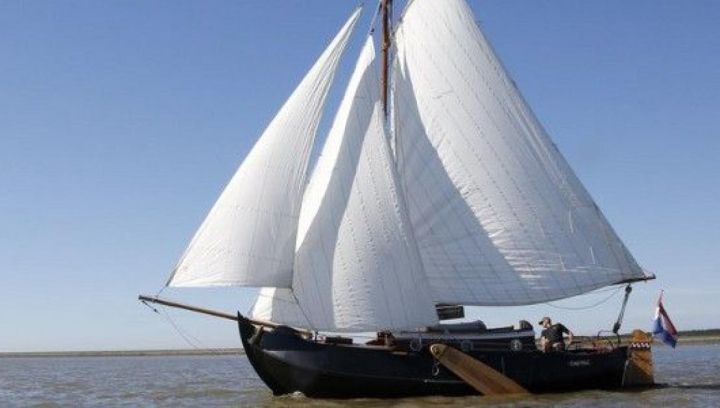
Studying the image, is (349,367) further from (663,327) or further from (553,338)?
(663,327)

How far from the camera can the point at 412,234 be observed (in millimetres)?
28406

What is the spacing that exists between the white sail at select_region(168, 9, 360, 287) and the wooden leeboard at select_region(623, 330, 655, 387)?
13.4m

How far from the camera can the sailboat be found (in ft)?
87.9

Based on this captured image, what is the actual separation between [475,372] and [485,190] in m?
6.90

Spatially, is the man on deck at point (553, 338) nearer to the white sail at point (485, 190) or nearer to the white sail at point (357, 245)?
the white sail at point (485, 190)

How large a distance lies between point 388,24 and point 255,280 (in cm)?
1248

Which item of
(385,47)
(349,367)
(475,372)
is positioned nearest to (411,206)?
(385,47)

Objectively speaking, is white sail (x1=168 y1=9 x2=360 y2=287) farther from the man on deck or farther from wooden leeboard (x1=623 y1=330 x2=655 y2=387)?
wooden leeboard (x1=623 y1=330 x2=655 y2=387)

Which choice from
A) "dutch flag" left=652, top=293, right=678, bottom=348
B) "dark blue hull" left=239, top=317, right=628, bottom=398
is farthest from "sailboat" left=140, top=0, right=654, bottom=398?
"dutch flag" left=652, top=293, right=678, bottom=348

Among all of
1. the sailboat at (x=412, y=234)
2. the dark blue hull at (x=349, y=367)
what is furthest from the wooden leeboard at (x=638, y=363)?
the dark blue hull at (x=349, y=367)

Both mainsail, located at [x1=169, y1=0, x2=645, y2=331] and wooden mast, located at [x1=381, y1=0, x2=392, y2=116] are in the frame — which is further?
wooden mast, located at [x1=381, y1=0, x2=392, y2=116]

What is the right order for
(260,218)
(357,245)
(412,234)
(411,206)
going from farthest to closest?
(411,206) → (412,234) → (357,245) → (260,218)

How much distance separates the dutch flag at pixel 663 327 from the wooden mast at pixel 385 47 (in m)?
12.7

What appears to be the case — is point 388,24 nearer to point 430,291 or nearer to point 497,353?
point 430,291
